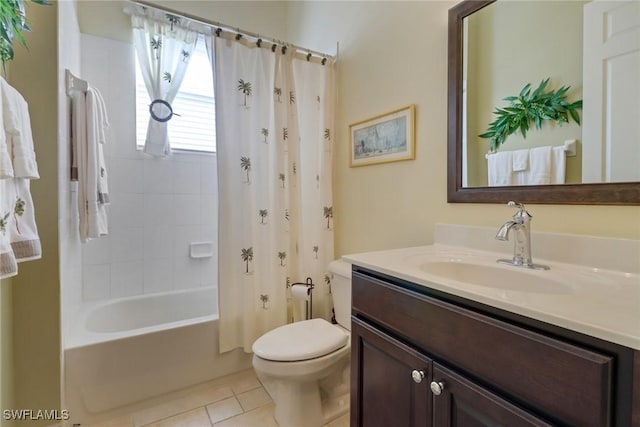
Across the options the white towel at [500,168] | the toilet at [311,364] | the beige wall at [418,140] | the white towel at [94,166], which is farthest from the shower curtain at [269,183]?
A: the white towel at [500,168]

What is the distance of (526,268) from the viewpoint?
955 mm

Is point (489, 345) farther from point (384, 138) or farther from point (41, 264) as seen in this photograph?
point (41, 264)

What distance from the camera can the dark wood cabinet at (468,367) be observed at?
0.51 metres

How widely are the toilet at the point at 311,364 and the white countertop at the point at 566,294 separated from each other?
555 millimetres

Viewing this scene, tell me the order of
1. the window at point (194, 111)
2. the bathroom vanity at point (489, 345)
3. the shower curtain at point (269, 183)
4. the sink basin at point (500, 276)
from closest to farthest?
the bathroom vanity at point (489, 345) < the sink basin at point (500, 276) < the shower curtain at point (269, 183) < the window at point (194, 111)

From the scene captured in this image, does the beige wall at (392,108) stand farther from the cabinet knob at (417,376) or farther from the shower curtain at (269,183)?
the cabinet knob at (417,376)

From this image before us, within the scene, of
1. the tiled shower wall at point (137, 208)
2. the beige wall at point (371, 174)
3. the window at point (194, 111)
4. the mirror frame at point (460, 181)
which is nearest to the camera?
the mirror frame at point (460, 181)

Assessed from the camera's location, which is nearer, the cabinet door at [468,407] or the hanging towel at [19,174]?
the cabinet door at [468,407]

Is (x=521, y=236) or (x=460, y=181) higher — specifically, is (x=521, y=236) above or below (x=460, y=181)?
below

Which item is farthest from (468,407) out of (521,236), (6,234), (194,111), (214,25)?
(194,111)

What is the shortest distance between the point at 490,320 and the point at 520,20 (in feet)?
3.80

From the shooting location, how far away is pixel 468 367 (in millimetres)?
708

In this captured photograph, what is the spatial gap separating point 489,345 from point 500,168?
790mm

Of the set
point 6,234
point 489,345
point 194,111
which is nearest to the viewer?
point 489,345
